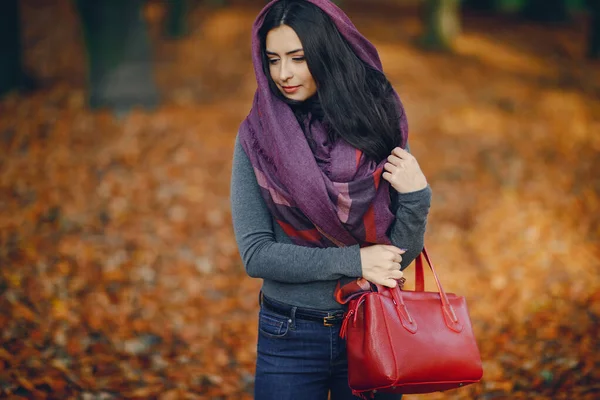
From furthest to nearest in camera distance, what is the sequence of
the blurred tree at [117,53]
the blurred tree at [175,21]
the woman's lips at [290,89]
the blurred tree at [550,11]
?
the blurred tree at [550,11] < the blurred tree at [175,21] < the blurred tree at [117,53] < the woman's lips at [290,89]

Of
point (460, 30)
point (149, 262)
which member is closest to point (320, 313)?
point (149, 262)

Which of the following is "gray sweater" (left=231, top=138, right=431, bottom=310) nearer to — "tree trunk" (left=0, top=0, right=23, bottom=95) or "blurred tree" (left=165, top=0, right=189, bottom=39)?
"tree trunk" (left=0, top=0, right=23, bottom=95)

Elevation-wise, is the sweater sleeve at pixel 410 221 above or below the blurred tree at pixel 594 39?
below

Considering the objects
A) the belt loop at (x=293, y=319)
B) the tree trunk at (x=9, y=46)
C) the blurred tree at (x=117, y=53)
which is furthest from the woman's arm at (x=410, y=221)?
the tree trunk at (x=9, y=46)

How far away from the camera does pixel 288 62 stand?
81.4 inches

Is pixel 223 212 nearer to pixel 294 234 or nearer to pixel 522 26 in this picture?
pixel 294 234

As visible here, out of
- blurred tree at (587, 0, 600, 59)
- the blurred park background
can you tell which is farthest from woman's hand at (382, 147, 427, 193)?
blurred tree at (587, 0, 600, 59)

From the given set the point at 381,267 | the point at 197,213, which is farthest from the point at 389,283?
the point at 197,213

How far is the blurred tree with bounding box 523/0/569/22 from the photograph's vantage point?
55.1ft

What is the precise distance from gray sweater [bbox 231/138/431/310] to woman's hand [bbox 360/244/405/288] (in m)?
0.03

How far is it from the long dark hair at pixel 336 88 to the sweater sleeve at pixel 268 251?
1.02 ft

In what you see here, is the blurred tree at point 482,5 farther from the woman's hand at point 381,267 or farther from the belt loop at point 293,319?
the belt loop at point 293,319

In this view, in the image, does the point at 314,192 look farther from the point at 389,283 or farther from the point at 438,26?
the point at 438,26

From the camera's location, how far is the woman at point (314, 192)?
202cm
